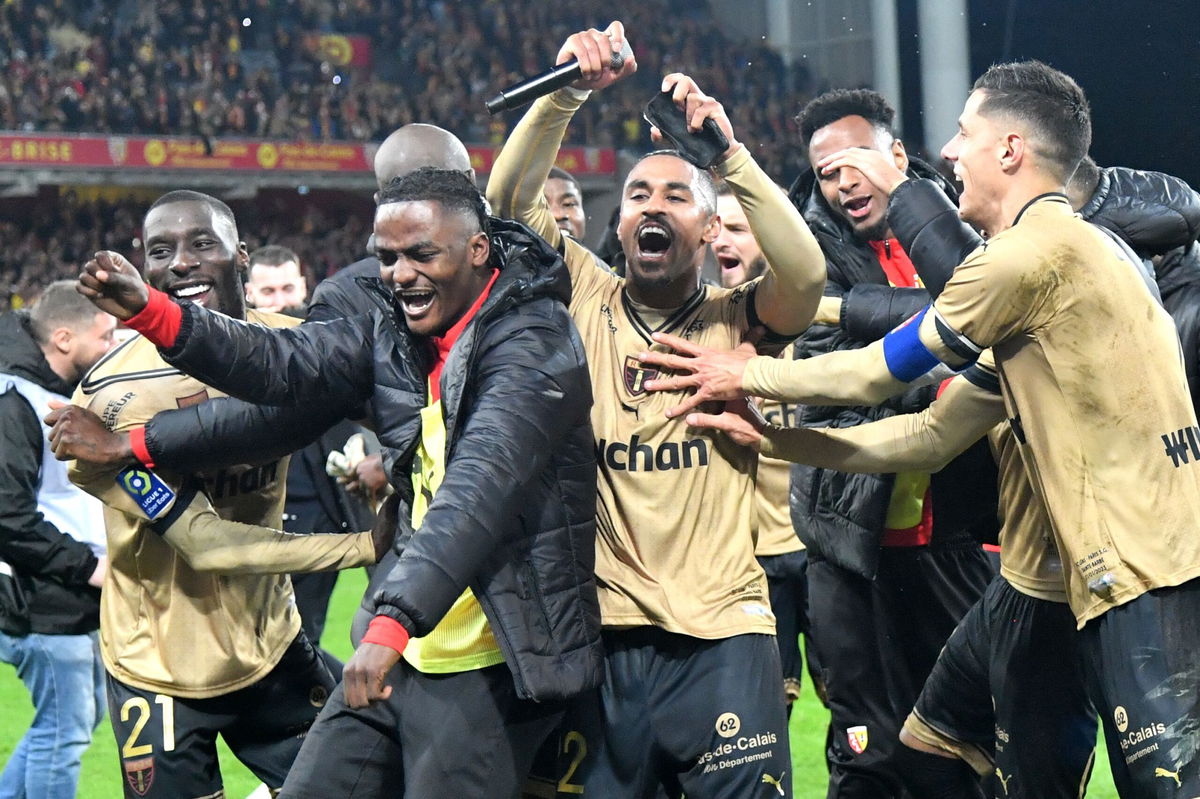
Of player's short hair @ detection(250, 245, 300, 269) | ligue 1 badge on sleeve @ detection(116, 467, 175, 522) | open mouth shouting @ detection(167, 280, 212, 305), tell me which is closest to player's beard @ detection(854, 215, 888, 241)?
open mouth shouting @ detection(167, 280, 212, 305)

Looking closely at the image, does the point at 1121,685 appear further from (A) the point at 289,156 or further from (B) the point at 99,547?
(A) the point at 289,156

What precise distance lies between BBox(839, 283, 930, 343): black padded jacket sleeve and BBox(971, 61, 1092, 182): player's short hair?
0.77 metres

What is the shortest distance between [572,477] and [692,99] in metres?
1.00

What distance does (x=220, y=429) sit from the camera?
148 inches

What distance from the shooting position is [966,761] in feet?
14.1

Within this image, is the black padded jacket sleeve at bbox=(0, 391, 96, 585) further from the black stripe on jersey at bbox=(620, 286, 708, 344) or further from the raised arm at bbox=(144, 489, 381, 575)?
the black stripe on jersey at bbox=(620, 286, 708, 344)

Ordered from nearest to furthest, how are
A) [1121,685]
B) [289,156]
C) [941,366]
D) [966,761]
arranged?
[1121,685] < [941,366] < [966,761] < [289,156]

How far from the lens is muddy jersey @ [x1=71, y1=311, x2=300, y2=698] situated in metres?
4.04

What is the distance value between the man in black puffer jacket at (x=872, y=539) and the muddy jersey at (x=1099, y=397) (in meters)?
1.14

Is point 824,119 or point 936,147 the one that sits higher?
point 824,119

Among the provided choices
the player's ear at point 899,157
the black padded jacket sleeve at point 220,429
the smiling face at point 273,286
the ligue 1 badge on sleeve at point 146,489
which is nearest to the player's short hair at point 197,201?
the black padded jacket sleeve at point 220,429

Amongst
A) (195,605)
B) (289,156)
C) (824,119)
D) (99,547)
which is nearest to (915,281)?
(824,119)

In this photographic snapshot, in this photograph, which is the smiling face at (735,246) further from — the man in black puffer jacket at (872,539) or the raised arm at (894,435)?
the raised arm at (894,435)

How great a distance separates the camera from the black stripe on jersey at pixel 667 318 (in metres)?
3.92
